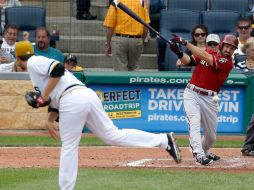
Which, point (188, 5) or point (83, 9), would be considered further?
point (83, 9)

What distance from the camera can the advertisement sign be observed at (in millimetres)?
14227

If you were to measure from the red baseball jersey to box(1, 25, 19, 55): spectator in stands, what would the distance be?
5.29 meters

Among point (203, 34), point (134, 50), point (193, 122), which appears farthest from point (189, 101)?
point (134, 50)

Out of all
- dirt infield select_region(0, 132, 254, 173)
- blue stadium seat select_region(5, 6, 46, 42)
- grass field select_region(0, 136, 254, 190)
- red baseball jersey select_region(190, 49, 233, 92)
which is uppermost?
blue stadium seat select_region(5, 6, 46, 42)

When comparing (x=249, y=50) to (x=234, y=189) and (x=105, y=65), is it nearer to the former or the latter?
(x=105, y=65)

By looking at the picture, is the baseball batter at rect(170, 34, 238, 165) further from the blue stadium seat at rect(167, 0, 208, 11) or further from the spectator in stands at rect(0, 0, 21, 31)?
the spectator in stands at rect(0, 0, 21, 31)

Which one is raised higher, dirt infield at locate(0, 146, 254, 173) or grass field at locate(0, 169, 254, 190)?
grass field at locate(0, 169, 254, 190)

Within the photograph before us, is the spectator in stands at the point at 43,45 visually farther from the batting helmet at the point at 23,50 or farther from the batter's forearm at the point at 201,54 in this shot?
the batting helmet at the point at 23,50

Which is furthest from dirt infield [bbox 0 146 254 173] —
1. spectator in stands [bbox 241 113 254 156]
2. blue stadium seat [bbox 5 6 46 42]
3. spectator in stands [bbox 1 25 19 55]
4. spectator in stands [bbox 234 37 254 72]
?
blue stadium seat [bbox 5 6 46 42]

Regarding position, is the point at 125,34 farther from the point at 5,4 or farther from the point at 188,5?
the point at 5,4

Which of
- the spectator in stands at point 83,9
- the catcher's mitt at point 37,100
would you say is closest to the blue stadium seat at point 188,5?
the spectator in stands at point 83,9

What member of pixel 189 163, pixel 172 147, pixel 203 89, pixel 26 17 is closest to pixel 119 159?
pixel 189 163

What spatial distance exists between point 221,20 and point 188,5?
1.04m

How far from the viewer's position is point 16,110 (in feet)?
46.2
